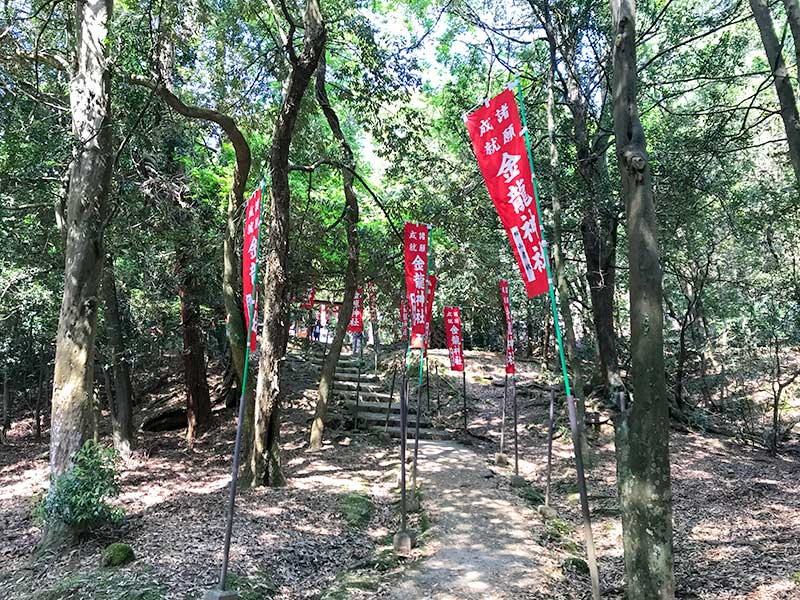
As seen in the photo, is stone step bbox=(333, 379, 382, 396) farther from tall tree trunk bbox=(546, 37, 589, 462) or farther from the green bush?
the green bush

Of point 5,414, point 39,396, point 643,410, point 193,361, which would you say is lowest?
point 5,414

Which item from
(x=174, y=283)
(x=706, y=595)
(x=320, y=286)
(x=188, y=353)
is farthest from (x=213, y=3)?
(x=706, y=595)

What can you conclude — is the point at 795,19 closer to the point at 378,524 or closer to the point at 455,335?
the point at 378,524

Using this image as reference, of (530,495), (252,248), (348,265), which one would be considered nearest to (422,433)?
(348,265)

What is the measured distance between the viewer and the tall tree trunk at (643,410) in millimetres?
3512

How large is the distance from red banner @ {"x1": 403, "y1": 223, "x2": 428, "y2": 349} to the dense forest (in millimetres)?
344

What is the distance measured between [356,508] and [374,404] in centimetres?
674

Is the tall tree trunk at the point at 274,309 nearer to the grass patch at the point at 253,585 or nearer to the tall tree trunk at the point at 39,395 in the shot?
the grass patch at the point at 253,585

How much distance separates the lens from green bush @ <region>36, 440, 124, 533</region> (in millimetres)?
5301

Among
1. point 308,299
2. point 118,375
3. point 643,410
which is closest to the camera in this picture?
point 643,410

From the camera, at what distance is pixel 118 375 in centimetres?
1033

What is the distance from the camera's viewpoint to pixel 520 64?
1186 centimetres

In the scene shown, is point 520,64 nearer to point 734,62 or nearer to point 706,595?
point 734,62

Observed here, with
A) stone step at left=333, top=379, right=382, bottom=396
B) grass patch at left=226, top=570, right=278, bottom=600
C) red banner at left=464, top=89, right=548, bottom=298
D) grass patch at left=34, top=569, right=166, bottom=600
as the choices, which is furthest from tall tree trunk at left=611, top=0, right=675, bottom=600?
stone step at left=333, top=379, right=382, bottom=396
